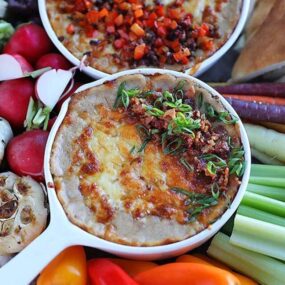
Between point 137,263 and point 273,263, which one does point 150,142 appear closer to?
point 137,263

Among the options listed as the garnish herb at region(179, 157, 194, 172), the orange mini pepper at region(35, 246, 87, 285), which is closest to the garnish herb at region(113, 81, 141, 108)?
the garnish herb at region(179, 157, 194, 172)

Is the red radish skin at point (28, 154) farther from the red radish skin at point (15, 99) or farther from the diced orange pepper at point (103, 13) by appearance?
the diced orange pepper at point (103, 13)

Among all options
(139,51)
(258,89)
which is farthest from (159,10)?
(258,89)

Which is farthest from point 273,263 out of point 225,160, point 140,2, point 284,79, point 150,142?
point 140,2

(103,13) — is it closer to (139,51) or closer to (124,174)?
(139,51)

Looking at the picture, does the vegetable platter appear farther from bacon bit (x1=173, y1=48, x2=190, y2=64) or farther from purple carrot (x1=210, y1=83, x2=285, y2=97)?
bacon bit (x1=173, y1=48, x2=190, y2=64)

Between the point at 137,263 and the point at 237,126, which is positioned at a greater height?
the point at 237,126
